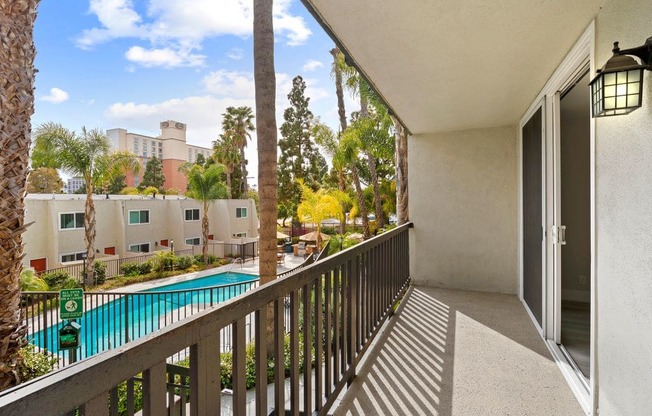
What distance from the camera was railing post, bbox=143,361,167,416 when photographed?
82cm

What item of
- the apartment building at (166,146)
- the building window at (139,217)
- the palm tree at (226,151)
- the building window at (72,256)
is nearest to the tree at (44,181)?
the palm tree at (226,151)

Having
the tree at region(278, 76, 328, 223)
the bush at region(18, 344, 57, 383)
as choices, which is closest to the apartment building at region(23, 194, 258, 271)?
the tree at region(278, 76, 328, 223)

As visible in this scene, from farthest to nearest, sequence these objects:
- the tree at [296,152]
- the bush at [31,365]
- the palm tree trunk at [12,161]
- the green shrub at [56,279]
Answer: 1. the tree at [296,152]
2. the green shrub at [56,279]
3. the bush at [31,365]
4. the palm tree trunk at [12,161]

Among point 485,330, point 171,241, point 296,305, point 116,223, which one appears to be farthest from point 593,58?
point 171,241

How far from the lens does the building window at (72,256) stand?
1437 cm

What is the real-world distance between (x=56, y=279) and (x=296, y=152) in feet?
54.8

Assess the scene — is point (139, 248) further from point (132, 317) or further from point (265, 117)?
point (265, 117)

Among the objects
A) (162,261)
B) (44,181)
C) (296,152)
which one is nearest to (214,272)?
(162,261)

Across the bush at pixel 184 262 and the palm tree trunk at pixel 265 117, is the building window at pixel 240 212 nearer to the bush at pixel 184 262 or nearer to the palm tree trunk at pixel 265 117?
the bush at pixel 184 262

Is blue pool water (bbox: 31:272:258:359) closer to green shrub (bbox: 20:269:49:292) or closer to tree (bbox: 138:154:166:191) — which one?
green shrub (bbox: 20:269:49:292)

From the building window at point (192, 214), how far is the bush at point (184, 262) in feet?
12.4

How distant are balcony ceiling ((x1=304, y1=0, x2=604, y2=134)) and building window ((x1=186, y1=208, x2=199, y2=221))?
18.4 m

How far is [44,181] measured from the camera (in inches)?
1058

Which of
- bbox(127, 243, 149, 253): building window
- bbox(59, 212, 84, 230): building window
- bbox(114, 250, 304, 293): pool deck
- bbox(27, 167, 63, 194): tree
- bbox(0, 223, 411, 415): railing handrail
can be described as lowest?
bbox(114, 250, 304, 293): pool deck
